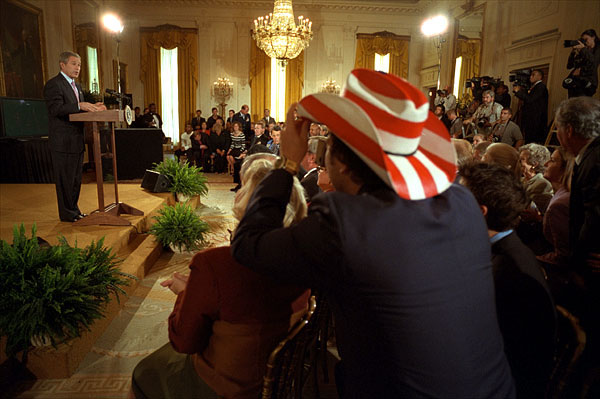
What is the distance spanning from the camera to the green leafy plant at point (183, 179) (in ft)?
19.4

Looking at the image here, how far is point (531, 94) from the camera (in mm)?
6430

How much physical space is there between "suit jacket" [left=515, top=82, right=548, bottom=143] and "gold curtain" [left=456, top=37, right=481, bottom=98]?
10.4 ft

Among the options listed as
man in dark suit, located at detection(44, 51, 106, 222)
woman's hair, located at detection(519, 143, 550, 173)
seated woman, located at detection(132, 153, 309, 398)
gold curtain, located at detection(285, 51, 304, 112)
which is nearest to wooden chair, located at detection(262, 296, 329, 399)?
seated woman, located at detection(132, 153, 309, 398)

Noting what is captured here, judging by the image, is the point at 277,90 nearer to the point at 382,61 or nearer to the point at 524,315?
the point at 382,61

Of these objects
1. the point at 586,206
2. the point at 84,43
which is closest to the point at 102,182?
the point at 586,206

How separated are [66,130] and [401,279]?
3.96m

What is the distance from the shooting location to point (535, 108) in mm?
6438

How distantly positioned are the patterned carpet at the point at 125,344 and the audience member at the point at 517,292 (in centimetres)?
180

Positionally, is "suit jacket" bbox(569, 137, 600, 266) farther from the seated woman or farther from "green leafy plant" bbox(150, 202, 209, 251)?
"green leafy plant" bbox(150, 202, 209, 251)

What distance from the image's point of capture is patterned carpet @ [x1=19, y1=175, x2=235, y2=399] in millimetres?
2088

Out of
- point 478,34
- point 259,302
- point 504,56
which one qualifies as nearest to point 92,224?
point 259,302

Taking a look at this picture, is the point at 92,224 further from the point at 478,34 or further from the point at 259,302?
the point at 478,34

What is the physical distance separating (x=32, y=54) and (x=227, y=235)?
17.8 feet

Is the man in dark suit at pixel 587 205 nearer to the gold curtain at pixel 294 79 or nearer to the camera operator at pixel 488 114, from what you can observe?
the camera operator at pixel 488 114
